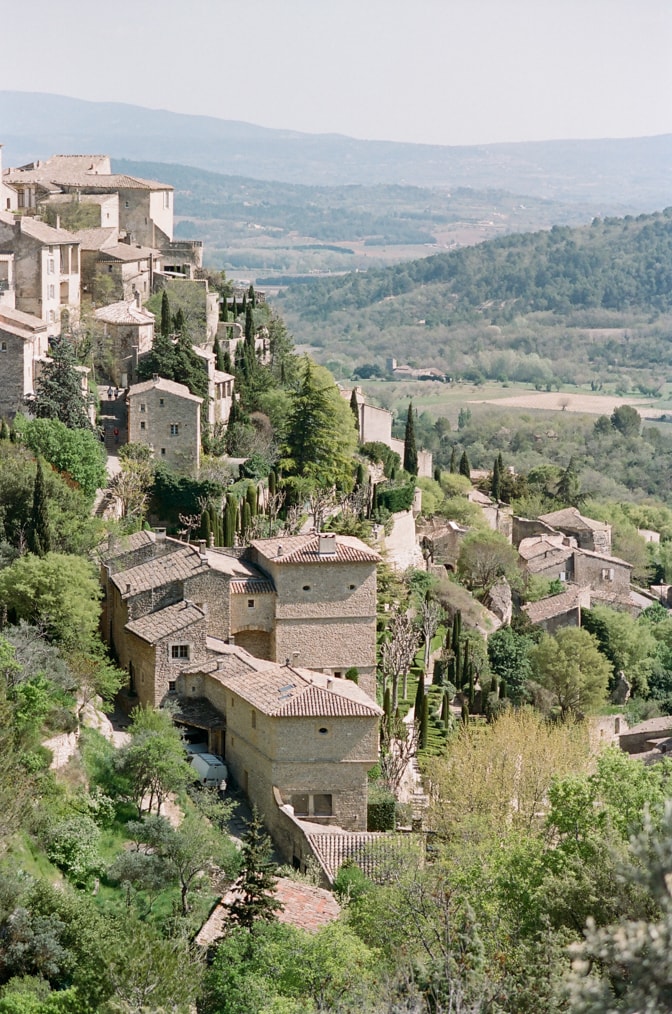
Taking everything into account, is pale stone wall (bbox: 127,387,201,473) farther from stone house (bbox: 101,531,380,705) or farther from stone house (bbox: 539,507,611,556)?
stone house (bbox: 539,507,611,556)

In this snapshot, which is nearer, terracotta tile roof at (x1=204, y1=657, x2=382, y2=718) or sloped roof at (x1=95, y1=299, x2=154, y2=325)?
terracotta tile roof at (x1=204, y1=657, x2=382, y2=718)

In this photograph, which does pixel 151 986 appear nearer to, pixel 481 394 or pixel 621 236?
pixel 481 394

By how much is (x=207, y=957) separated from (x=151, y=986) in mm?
3201

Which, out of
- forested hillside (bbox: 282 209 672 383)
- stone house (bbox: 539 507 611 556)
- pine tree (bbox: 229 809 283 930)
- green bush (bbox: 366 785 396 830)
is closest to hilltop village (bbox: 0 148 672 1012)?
green bush (bbox: 366 785 396 830)

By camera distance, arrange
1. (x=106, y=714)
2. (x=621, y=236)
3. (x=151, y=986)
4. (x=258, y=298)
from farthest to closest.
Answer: (x=621, y=236) < (x=258, y=298) < (x=106, y=714) < (x=151, y=986)

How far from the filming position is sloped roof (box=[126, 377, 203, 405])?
1660 inches

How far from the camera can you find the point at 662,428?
138 meters

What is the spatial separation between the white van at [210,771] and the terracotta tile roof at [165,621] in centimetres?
256

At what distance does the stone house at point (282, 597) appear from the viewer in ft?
113

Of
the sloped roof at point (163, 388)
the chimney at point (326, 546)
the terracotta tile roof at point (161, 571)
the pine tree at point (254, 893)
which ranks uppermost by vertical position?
the sloped roof at point (163, 388)

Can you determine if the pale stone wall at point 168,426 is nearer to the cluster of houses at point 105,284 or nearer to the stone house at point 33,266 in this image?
the cluster of houses at point 105,284

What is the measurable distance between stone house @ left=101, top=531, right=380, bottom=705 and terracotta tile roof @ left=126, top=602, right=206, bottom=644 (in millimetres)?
667

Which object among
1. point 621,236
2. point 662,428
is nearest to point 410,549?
point 662,428

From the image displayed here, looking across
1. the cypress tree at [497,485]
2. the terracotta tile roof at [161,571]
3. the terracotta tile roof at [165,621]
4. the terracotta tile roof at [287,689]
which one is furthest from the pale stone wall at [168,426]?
the cypress tree at [497,485]
